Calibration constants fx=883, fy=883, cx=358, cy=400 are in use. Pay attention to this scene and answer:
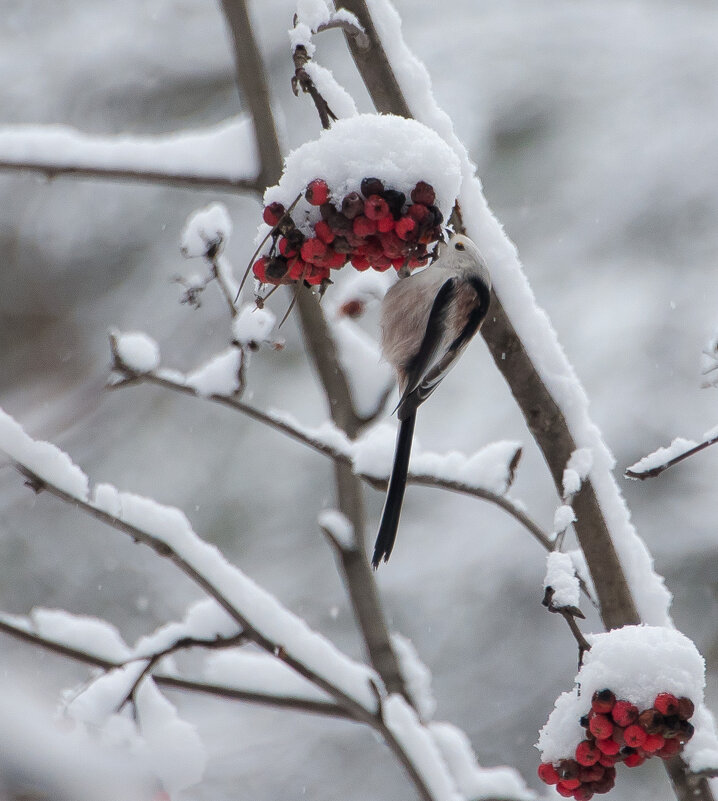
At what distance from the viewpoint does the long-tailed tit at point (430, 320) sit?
175 centimetres

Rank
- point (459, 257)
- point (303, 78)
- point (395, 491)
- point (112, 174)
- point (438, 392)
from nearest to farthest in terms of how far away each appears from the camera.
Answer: point (303, 78) → point (395, 491) → point (112, 174) → point (459, 257) → point (438, 392)

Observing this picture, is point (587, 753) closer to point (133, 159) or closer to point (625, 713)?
point (625, 713)

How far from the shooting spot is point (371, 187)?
1.13 meters

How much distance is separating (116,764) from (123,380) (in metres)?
0.88

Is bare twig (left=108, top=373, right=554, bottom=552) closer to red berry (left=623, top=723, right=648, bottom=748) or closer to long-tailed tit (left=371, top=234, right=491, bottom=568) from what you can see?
long-tailed tit (left=371, top=234, right=491, bottom=568)

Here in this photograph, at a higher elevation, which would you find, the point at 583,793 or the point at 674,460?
the point at 674,460

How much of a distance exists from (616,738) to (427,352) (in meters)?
0.96

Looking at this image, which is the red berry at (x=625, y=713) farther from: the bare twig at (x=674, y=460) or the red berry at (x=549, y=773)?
the bare twig at (x=674, y=460)

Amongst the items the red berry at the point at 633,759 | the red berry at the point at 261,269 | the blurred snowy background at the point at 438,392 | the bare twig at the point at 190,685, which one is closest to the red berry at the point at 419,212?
the red berry at the point at 261,269

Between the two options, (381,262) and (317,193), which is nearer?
(317,193)

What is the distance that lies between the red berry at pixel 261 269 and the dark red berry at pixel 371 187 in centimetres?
17

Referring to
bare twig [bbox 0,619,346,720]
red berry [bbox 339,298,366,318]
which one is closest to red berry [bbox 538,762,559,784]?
bare twig [bbox 0,619,346,720]

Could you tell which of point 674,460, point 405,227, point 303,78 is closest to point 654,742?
point 674,460

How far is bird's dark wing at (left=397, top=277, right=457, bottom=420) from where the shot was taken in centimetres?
179
